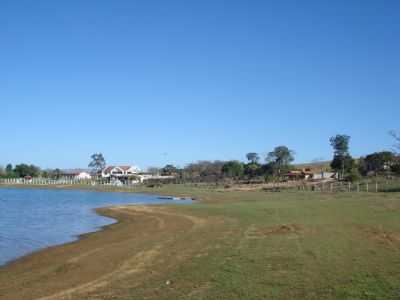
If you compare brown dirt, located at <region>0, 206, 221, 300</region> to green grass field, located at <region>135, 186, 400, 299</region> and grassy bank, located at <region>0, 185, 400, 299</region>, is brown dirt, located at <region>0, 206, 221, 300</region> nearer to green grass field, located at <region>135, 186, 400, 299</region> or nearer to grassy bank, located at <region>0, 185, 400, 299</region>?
grassy bank, located at <region>0, 185, 400, 299</region>

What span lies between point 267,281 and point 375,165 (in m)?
113

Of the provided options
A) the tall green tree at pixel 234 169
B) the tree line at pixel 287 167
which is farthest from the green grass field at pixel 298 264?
the tall green tree at pixel 234 169

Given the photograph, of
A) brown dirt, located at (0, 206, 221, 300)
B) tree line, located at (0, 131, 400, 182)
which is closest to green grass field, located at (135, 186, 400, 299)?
brown dirt, located at (0, 206, 221, 300)

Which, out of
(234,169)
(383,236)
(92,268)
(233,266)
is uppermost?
(234,169)

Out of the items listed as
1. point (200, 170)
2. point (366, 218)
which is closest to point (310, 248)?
point (366, 218)

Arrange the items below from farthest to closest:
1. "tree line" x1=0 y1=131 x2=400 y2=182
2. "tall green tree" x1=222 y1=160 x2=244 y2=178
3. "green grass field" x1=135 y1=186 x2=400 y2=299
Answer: "tall green tree" x1=222 y1=160 x2=244 y2=178
"tree line" x1=0 y1=131 x2=400 y2=182
"green grass field" x1=135 y1=186 x2=400 y2=299

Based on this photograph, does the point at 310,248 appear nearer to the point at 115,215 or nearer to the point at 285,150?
the point at 115,215

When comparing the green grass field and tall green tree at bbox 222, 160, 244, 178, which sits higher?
tall green tree at bbox 222, 160, 244, 178

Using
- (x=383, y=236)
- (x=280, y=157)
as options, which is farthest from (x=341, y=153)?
(x=383, y=236)

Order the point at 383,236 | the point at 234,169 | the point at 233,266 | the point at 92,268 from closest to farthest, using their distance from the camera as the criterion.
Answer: the point at 233,266, the point at 92,268, the point at 383,236, the point at 234,169

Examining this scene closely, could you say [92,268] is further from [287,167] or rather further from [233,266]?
[287,167]

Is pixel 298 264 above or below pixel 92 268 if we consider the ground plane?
above

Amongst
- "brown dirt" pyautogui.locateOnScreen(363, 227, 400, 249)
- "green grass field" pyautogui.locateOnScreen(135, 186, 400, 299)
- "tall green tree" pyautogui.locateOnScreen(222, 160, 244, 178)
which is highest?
"tall green tree" pyautogui.locateOnScreen(222, 160, 244, 178)

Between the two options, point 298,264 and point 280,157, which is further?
point 280,157
